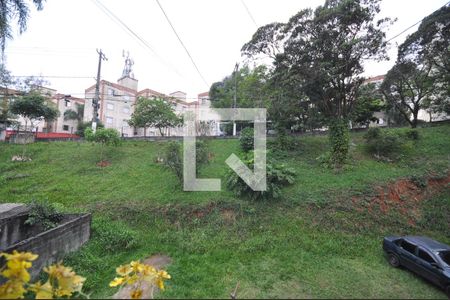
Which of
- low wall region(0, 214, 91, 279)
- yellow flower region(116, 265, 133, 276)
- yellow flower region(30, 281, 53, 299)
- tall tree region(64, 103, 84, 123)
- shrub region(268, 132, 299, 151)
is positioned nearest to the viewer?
yellow flower region(30, 281, 53, 299)

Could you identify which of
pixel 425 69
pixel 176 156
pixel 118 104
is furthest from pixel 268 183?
pixel 118 104

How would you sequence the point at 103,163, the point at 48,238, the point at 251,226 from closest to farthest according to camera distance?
the point at 48,238 → the point at 251,226 → the point at 103,163

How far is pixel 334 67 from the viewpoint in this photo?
34.1ft

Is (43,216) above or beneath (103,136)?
beneath

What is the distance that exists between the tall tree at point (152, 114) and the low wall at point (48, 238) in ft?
41.6

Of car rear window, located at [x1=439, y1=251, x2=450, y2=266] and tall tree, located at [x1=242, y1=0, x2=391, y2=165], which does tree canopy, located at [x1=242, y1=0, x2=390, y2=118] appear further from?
car rear window, located at [x1=439, y1=251, x2=450, y2=266]

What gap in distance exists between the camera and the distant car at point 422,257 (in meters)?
4.98

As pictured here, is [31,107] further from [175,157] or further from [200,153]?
[200,153]

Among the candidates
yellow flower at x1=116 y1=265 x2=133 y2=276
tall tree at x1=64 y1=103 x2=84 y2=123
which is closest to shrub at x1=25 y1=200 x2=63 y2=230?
yellow flower at x1=116 y1=265 x2=133 y2=276

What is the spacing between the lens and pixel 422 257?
17.7 feet

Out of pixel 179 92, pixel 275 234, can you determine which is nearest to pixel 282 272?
pixel 275 234

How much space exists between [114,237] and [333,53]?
1135 cm

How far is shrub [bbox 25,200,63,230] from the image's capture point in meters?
6.50

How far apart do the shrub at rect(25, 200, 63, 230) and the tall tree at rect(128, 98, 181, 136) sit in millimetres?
12469
